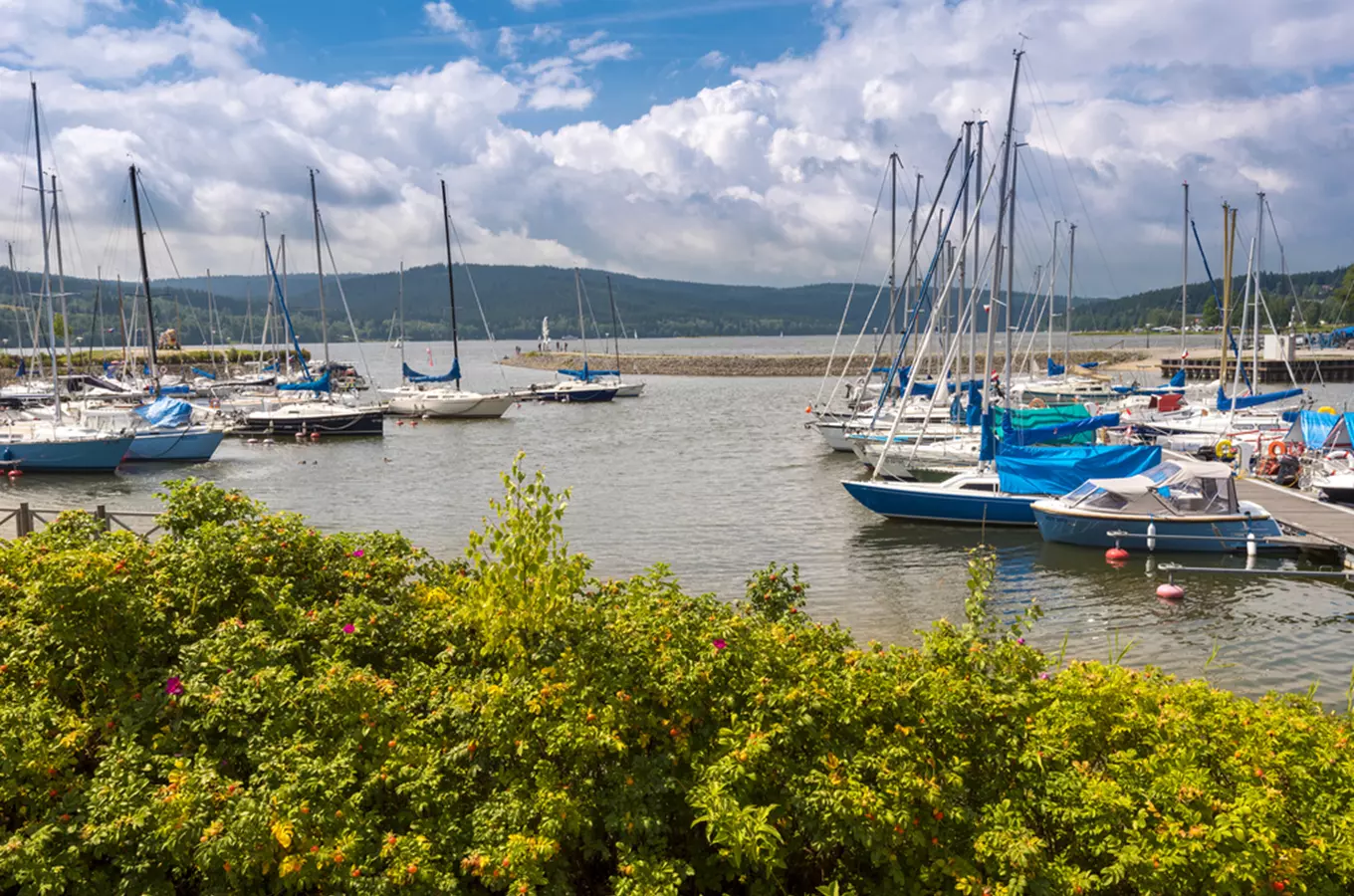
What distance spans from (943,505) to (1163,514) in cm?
533

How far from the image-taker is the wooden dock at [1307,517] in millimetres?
21578

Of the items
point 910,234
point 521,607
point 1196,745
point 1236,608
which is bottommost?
point 1236,608

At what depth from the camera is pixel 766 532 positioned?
2644 cm

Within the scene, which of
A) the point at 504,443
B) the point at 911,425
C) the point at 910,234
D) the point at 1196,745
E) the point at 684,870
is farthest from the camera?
the point at 504,443

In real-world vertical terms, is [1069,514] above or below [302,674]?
below

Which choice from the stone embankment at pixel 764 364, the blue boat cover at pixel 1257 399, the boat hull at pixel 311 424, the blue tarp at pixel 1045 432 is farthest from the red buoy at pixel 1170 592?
the stone embankment at pixel 764 364

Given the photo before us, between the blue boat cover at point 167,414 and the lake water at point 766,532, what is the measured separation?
Answer: 7.24 feet

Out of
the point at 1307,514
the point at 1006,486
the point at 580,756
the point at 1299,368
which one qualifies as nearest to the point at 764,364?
the point at 1299,368

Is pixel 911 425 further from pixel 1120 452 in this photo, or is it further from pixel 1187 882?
pixel 1187 882

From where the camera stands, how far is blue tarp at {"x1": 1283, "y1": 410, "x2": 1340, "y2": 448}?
3091 centimetres

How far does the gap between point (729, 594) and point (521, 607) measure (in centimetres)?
1304

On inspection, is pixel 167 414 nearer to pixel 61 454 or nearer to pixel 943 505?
pixel 61 454

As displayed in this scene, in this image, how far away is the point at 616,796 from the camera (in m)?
6.11

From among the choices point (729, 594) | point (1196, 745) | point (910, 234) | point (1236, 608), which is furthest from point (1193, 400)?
point (1196, 745)
